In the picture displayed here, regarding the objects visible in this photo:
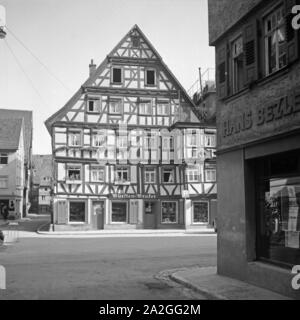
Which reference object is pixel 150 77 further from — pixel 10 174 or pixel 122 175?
pixel 10 174

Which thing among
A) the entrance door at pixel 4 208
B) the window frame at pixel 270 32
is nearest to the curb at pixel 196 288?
the window frame at pixel 270 32

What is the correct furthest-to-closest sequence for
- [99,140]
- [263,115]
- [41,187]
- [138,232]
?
[41,187] < [99,140] < [138,232] < [263,115]

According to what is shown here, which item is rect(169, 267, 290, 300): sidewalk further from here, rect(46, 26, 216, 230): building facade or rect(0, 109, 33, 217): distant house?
rect(0, 109, 33, 217): distant house

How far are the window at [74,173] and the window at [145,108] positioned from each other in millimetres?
6733

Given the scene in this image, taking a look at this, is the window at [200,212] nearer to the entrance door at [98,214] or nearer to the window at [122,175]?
the window at [122,175]

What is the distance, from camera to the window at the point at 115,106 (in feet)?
125

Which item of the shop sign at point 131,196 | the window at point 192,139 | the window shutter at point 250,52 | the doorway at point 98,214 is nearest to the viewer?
the window shutter at point 250,52

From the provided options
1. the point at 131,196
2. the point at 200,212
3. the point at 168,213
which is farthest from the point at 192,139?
the point at 131,196

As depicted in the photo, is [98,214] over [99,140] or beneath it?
beneath

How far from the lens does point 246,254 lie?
10953 millimetres

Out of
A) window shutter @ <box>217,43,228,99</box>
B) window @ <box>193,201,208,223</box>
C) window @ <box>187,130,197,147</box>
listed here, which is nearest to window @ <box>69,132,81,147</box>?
window @ <box>187,130,197,147</box>

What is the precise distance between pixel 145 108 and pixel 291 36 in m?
29.3

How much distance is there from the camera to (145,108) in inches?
1516
